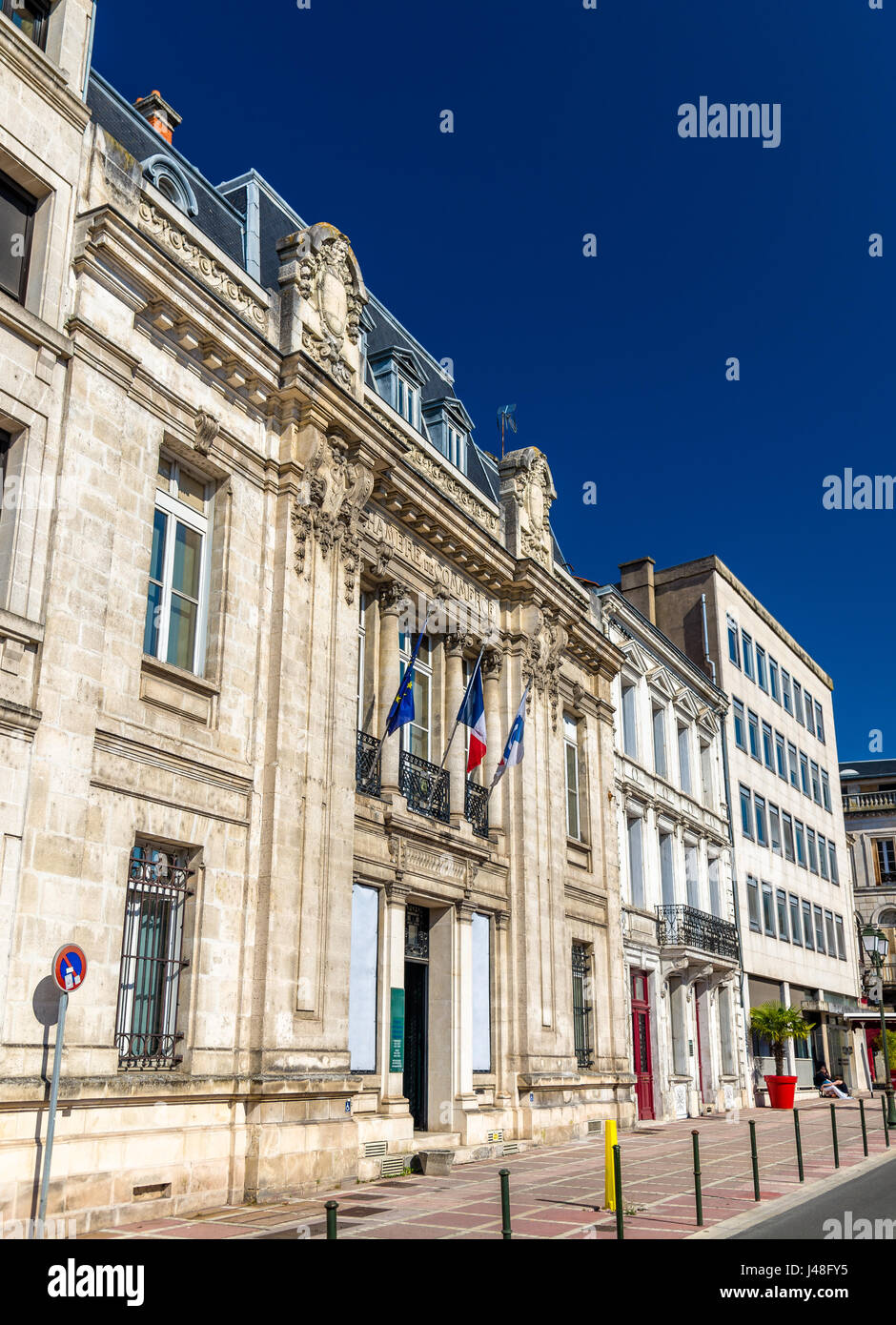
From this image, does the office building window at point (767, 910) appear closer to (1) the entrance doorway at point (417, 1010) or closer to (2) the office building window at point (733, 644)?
(2) the office building window at point (733, 644)

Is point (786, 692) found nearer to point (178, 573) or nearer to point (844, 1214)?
point (844, 1214)

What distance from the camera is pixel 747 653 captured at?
37.3 meters

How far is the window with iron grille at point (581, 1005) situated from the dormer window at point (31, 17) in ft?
56.6

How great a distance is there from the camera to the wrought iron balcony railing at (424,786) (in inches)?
703

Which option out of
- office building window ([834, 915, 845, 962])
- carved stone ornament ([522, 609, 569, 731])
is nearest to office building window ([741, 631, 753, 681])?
office building window ([834, 915, 845, 962])

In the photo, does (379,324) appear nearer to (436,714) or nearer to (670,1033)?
(436,714)

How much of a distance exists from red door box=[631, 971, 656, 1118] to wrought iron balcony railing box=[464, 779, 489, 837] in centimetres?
792

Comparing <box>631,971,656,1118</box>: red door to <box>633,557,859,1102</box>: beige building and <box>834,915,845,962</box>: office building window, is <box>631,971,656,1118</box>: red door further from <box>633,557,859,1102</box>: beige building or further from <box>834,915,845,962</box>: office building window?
<box>834,915,845,962</box>: office building window

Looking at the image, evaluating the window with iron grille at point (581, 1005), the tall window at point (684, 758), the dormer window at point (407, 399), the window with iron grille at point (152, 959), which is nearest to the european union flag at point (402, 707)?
the window with iron grille at point (152, 959)

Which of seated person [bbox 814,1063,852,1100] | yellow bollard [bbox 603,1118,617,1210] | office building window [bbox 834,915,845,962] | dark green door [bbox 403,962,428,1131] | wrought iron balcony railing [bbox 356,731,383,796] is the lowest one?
seated person [bbox 814,1063,852,1100]

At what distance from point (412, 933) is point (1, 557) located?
374 inches

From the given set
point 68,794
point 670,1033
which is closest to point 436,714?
point 68,794

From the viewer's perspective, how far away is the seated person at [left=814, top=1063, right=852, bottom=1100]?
35656 millimetres

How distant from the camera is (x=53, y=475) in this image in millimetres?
11578
